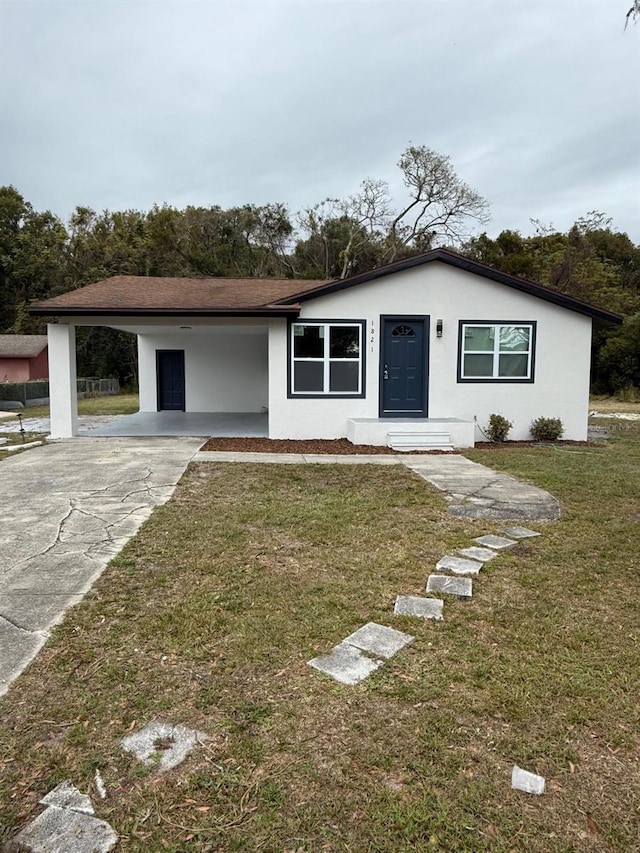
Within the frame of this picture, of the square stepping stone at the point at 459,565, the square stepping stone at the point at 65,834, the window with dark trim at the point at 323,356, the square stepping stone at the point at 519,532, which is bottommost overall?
the square stepping stone at the point at 65,834

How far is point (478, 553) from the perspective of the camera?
168 inches

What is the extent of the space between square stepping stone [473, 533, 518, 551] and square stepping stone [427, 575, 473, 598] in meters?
0.78

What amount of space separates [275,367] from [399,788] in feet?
30.0

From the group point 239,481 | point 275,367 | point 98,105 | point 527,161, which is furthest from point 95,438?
point 527,161

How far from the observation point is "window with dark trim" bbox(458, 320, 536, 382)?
35.8 feet

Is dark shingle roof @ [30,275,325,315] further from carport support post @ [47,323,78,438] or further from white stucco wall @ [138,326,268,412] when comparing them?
white stucco wall @ [138,326,268,412]

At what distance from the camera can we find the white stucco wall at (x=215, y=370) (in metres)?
15.7

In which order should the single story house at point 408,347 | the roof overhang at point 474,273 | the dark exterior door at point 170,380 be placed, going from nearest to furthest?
the roof overhang at point 474,273
the single story house at point 408,347
the dark exterior door at point 170,380

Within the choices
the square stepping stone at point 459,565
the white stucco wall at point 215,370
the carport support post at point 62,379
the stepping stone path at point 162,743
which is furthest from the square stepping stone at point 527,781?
the white stucco wall at point 215,370

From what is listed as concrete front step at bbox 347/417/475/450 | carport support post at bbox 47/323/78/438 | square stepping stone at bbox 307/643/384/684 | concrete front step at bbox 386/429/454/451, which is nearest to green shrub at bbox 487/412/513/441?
concrete front step at bbox 347/417/475/450

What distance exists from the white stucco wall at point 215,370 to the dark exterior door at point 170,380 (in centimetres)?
15

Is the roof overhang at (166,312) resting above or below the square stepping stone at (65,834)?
above

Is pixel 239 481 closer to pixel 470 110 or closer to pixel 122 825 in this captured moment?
pixel 122 825

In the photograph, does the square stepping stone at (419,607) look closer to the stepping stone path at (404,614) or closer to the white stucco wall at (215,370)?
the stepping stone path at (404,614)
